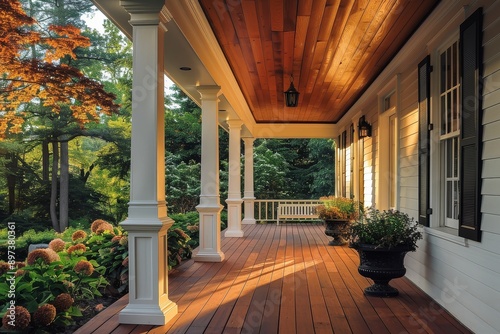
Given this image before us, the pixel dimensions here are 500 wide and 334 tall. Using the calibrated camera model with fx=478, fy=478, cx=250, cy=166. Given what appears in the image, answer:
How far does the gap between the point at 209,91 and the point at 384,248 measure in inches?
124

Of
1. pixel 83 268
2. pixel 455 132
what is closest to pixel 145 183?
pixel 83 268

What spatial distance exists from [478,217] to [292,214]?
9.53 m

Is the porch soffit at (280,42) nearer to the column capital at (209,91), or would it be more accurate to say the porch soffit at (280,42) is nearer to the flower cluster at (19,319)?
the column capital at (209,91)

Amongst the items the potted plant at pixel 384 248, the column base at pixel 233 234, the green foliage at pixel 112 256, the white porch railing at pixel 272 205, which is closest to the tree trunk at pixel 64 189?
the white porch railing at pixel 272 205

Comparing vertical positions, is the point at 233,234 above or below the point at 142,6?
below

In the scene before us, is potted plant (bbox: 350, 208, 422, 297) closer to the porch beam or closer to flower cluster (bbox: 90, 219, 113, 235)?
flower cluster (bbox: 90, 219, 113, 235)

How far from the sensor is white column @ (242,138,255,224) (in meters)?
12.6

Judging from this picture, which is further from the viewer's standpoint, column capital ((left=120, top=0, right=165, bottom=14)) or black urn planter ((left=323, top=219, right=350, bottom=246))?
black urn planter ((left=323, top=219, right=350, bottom=246))

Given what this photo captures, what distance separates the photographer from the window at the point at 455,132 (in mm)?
3535

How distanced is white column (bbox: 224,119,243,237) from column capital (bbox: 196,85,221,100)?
9.61ft

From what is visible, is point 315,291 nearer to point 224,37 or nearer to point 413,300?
point 413,300

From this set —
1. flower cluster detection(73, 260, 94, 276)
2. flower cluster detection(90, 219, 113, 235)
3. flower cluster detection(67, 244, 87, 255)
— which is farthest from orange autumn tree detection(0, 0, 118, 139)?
flower cluster detection(73, 260, 94, 276)

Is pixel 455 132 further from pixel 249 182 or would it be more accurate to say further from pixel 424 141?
pixel 249 182

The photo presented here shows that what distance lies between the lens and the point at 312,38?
5098 mm
